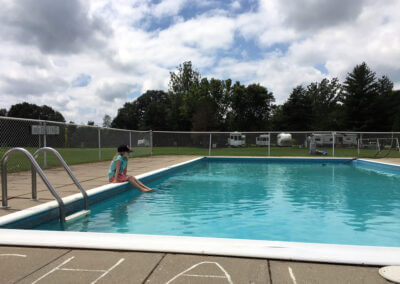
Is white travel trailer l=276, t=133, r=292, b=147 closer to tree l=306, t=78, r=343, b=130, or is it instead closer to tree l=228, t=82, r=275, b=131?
tree l=228, t=82, r=275, b=131

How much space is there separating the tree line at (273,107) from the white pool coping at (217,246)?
41.7 m

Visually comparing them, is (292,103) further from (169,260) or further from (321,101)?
(169,260)

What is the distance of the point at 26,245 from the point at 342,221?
5.11 m

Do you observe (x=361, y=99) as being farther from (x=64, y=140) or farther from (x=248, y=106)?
(x=64, y=140)

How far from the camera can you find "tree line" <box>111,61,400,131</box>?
141 feet

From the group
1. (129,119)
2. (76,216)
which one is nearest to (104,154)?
(76,216)

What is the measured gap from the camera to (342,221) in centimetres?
530

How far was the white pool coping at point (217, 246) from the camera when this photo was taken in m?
2.43

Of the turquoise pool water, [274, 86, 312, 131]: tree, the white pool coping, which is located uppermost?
[274, 86, 312, 131]: tree

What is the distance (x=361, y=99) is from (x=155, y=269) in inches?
1894

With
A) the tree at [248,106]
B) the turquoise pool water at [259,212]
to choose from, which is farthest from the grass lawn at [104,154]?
the tree at [248,106]

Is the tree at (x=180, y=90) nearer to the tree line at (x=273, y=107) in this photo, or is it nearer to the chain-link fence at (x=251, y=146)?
the tree line at (x=273, y=107)

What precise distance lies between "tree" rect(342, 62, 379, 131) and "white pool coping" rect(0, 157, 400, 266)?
46.1 m

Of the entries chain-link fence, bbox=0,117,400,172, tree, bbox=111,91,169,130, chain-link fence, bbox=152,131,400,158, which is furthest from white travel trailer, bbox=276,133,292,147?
tree, bbox=111,91,169,130
